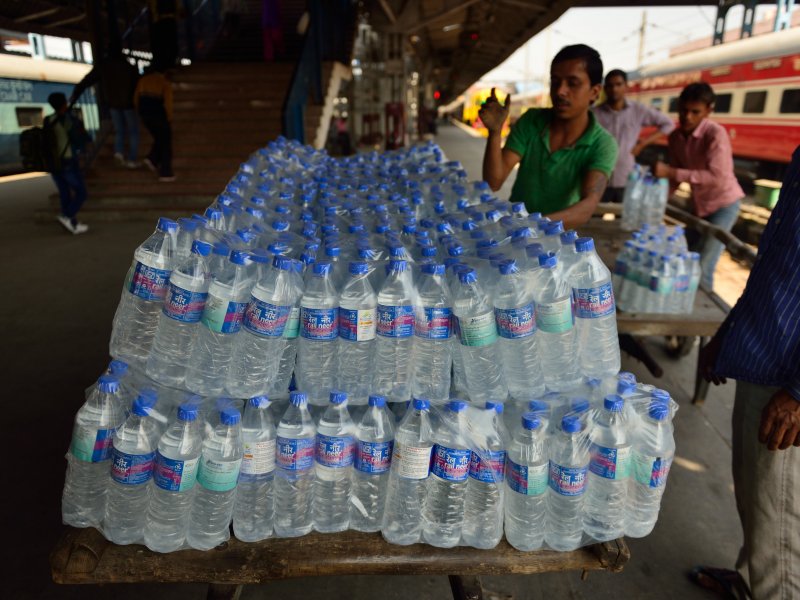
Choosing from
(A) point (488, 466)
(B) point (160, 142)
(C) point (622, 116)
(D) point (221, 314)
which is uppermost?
(C) point (622, 116)

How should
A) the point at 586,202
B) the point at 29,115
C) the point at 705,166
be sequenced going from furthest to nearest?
the point at 29,115 < the point at 705,166 < the point at 586,202

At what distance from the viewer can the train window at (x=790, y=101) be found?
10.9 meters

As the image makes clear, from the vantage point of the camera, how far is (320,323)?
185cm

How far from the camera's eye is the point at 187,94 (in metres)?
11.1

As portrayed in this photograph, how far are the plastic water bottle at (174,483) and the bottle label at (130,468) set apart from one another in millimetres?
34

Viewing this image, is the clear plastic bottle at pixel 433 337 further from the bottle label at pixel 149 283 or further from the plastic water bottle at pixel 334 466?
the bottle label at pixel 149 283

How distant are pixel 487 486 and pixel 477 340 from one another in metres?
0.49

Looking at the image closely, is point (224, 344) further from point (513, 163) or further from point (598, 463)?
point (513, 163)

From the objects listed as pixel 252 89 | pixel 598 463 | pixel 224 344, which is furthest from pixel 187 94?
pixel 598 463

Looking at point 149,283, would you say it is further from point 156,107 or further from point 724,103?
point 724,103

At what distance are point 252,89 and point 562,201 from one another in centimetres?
920

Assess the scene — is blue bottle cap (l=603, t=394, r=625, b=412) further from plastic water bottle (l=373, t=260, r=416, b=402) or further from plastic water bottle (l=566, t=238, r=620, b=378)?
plastic water bottle (l=373, t=260, r=416, b=402)

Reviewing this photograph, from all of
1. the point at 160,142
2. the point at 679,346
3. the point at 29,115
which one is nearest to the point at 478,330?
the point at 679,346

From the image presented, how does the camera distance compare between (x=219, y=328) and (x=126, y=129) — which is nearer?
(x=219, y=328)
